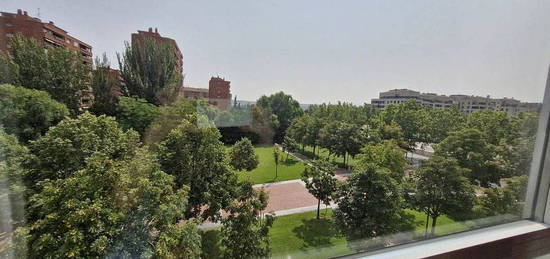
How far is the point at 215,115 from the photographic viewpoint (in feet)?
7.87

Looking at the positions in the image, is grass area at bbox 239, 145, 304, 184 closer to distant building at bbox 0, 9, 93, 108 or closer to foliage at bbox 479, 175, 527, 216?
distant building at bbox 0, 9, 93, 108

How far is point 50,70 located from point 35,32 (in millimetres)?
268

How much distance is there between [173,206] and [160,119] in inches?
28.8

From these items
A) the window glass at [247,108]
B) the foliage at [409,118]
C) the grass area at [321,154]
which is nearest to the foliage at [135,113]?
the window glass at [247,108]

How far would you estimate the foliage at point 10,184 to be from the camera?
0.89 metres

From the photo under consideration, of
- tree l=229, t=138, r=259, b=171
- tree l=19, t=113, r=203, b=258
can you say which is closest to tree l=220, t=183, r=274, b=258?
tree l=229, t=138, r=259, b=171

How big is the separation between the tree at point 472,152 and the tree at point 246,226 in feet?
4.94

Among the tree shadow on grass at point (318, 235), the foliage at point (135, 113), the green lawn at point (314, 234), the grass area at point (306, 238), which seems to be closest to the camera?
the green lawn at point (314, 234)

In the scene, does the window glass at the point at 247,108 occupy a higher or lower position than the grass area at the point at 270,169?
higher

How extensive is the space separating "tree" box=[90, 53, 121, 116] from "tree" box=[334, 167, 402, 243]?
79.3 inches

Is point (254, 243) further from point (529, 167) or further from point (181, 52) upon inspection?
point (529, 167)

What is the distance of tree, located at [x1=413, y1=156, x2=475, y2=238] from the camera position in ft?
5.25

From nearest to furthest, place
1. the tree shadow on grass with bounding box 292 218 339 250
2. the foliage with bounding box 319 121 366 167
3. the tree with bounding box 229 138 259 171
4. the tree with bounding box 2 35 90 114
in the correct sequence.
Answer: the tree with bounding box 2 35 90 114 → the tree shadow on grass with bounding box 292 218 339 250 → the tree with bounding box 229 138 259 171 → the foliage with bounding box 319 121 366 167

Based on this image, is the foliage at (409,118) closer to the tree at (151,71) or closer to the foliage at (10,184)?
the tree at (151,71)
